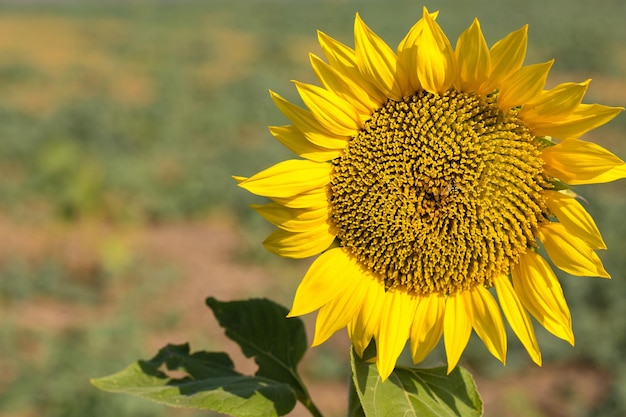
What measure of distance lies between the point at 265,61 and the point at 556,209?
55.5 feet

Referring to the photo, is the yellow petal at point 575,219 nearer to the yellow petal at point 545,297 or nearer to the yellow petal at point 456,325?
the yellow petal at point 545,297

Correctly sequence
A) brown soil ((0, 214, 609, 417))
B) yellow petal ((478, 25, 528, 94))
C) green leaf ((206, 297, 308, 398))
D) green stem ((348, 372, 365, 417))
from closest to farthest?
yellow petal ((478, 25, 528, 94)) → green stem ((348, 372, 365, 417)) → green leaf ((206, 297, 308, 398)) → brown soil ((0, 214, 609, 417))

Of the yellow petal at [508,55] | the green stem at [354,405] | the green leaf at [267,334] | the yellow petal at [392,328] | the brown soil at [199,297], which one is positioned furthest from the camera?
the brown soil at [199,297]

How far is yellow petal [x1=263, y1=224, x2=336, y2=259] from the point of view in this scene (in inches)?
51.1

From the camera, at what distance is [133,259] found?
20.0 ft

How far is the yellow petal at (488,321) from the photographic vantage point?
4.09ft

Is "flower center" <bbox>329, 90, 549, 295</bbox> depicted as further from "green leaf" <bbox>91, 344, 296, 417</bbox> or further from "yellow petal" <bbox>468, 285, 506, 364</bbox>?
"green leaf" <bbox>91, 344, 296, 417</bbox>

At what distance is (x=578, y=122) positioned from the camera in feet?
3.85

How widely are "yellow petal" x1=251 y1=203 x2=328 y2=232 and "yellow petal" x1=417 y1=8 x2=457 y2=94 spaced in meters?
0.31

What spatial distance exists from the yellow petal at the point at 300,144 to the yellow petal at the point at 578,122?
375mm

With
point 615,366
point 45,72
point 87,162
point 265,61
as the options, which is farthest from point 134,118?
point 615,366

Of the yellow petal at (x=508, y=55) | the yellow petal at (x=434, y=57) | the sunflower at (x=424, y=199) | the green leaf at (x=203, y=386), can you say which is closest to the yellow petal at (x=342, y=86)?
the sunflower at (x=424, y=199)

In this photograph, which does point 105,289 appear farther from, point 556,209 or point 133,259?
point 556,209

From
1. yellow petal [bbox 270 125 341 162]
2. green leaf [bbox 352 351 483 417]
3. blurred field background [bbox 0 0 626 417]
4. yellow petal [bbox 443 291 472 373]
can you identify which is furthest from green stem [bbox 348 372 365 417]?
blurred field background [bbox 0 0 626 417]
